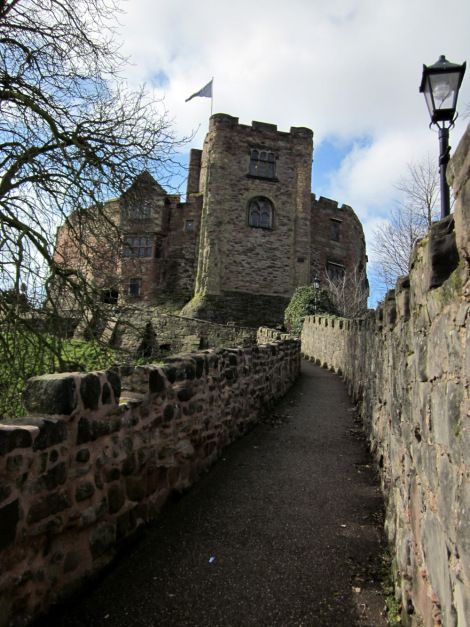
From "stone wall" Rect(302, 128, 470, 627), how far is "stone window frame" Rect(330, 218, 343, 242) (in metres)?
33.3

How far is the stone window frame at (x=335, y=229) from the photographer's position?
35938mm

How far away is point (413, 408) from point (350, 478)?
2.72 m

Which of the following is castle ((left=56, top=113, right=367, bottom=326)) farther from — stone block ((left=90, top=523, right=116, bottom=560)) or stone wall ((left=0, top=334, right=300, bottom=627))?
stone block ((left=90, top=523, right=116, bottom=560))

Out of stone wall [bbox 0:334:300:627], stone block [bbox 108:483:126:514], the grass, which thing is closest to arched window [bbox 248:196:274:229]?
stone wall [bbox 0:334:300:627]

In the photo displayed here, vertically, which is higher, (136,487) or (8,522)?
(8,522)

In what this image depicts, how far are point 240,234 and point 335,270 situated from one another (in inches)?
334

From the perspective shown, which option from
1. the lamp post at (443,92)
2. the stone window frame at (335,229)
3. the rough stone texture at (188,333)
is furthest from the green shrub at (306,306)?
the lamp post at (443,92)

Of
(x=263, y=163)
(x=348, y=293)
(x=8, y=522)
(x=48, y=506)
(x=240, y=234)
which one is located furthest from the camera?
(x=348, y=293)

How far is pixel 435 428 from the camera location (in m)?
2.20

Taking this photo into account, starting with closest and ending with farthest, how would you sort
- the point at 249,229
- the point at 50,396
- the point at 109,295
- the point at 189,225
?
the point at 50,396 < the point at 109,295 < the point at 249,229 < the point at 189,225

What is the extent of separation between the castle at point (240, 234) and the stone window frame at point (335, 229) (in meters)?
1.50

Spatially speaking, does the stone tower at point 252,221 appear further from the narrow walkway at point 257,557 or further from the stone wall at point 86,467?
the stone wall at point 86,467

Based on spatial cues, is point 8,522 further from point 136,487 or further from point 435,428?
point 435,428

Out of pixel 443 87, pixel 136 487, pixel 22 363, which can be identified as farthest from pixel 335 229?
pixel 136 487
